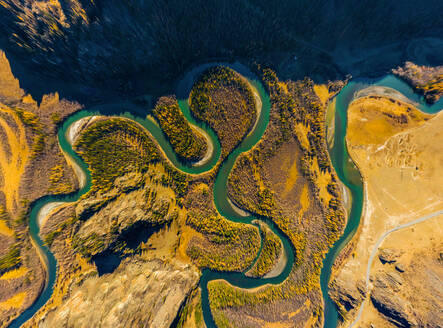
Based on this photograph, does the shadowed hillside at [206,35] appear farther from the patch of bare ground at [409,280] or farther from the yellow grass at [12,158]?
the patch of bare ground at [409,280]

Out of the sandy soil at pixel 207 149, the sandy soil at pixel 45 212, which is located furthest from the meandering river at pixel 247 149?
the sandy soil at pixel 45 212

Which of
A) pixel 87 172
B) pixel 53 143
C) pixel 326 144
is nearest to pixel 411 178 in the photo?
pixel 326 144

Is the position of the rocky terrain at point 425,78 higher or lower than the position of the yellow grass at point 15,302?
higher

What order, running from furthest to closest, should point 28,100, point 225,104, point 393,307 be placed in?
point 225,104 → point 393,307 → point 28,100

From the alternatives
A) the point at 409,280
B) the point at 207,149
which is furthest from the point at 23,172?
the point at 409,280

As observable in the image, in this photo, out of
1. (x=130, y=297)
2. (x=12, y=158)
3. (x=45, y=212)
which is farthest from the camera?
(x=45, y=212)

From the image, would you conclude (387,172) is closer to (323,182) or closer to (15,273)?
(323,182)
